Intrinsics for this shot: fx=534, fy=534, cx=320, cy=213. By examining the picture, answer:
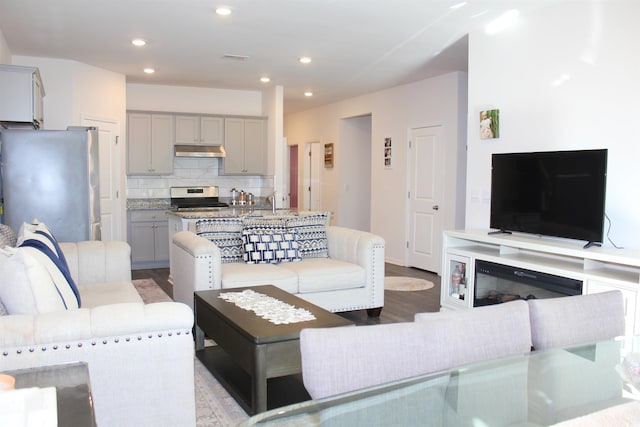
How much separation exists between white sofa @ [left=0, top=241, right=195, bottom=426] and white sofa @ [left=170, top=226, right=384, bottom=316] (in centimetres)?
200

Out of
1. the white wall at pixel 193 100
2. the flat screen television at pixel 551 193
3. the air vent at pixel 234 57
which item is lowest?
the flat screen television at pixel 551 193

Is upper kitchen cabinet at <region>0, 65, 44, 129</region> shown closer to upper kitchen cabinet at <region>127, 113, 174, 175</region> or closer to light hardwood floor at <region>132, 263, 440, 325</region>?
light hardwood floor at <region>132, 263, 440, 325</region>

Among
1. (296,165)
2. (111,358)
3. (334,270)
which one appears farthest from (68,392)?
(296,165)

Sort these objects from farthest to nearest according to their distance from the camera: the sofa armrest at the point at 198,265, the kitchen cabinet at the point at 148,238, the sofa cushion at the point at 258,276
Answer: the kitchen cabinet at the point at 148,238 → the sofa cushion at the point at 258,276 → the sofa armrest at the point at 198,265

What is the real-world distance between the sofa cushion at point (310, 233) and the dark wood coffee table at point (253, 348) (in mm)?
1345

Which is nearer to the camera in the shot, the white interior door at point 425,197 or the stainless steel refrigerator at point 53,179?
the stainless steel refrigerator at point 53,179

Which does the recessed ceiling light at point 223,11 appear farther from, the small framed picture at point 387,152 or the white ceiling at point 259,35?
the small framed picture at point 387,152

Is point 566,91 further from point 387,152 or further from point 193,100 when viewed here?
point 193,100

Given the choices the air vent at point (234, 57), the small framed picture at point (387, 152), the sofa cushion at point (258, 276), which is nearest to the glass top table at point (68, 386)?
the sofa cushion at point (258, 276)

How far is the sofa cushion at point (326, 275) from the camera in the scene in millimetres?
4492

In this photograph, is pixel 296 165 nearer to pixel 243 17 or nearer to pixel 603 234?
pixel 243 17

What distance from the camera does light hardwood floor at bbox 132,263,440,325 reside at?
4.85 metres

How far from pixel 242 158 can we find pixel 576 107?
17.4 ft

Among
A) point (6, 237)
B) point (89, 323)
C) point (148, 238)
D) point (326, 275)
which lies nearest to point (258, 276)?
point (326, 275)
